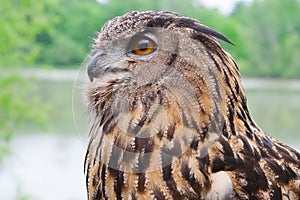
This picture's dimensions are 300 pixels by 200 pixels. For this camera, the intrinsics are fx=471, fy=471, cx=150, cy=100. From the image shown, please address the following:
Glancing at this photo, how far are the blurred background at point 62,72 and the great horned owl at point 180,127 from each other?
2.02 metres

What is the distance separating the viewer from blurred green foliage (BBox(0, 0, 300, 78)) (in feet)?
15.1

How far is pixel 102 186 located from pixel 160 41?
0.37 meters

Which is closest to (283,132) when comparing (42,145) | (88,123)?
(42,145)

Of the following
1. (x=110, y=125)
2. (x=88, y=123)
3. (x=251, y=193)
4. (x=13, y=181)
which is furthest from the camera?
(x=13, y=181)

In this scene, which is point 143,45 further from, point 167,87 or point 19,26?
point 19,26

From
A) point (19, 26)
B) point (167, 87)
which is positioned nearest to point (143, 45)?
point (167, 87)

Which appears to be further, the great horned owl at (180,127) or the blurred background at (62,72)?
the blurred background at (62,72)

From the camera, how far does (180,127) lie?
3.53 feet

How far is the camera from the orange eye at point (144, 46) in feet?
3.65

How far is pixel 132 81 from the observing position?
1.13 meters

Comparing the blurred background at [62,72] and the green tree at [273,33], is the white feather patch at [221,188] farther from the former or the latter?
the green tree at [273,33]

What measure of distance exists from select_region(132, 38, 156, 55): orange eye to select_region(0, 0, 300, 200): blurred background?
6.61 feet

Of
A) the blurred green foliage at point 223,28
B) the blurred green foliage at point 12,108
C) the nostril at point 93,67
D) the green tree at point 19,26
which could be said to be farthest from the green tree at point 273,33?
the nostril at point 93,67

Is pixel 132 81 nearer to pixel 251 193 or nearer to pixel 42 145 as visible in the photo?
pixel 251 193
